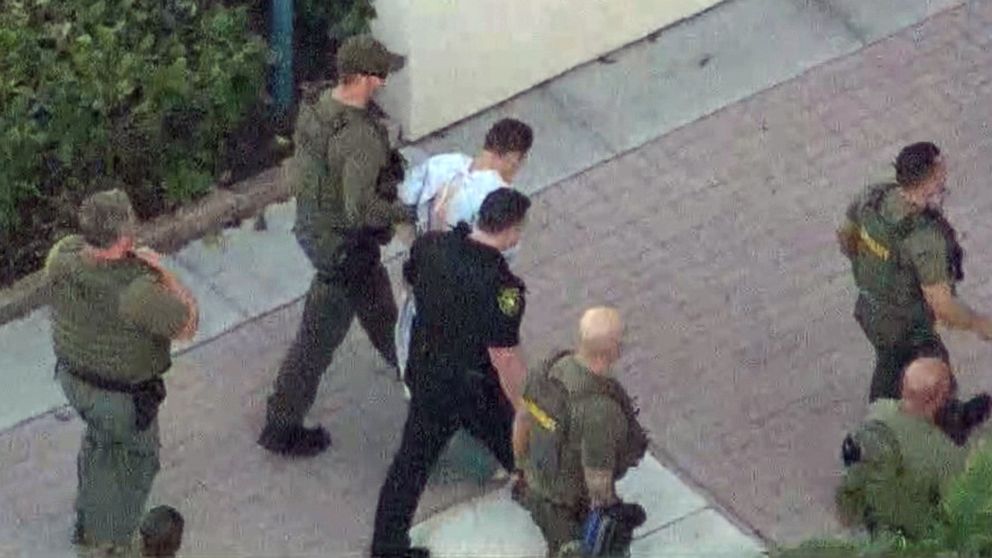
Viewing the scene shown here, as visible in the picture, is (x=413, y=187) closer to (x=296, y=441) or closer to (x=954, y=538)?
(x=296, y=441)

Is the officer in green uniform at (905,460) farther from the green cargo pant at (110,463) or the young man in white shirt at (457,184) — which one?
the green cargo pant at (110,463)

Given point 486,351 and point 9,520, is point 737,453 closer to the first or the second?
point 486,351

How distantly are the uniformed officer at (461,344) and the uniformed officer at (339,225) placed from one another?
1.88 feet

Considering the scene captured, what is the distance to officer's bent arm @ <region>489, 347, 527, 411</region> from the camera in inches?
335

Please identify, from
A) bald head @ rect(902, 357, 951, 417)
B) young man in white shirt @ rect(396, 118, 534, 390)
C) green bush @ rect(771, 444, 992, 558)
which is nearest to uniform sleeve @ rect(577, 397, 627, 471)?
young man in white shirt @ rect(396, 118, 534, 390)

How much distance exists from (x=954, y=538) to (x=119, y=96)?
594cm

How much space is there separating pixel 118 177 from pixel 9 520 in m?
2.09

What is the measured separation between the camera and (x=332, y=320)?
9625mm

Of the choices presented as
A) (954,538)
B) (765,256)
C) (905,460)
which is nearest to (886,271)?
(905,460)

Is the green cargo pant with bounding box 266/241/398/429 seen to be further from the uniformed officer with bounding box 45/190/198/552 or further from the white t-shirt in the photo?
the uniformed officer with bounding box 45/190/198/552

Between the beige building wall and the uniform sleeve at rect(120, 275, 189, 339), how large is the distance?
3.46 metres

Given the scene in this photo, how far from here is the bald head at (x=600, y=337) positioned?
7.98 metres

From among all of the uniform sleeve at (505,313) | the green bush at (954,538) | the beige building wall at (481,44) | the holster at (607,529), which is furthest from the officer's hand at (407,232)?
the green bush at (954,538)

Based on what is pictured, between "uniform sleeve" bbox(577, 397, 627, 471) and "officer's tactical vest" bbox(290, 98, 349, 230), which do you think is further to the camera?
"officer's tactical vest" bbox(290, 98, 349, 230)
